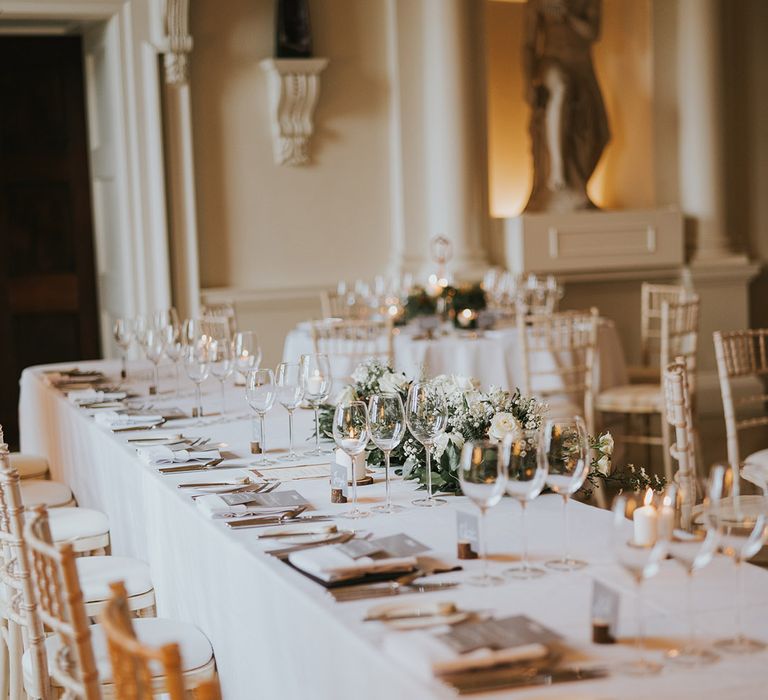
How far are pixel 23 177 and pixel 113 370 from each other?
10.3 feet

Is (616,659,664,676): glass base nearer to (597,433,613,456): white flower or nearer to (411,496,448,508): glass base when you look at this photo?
(411,496,448,508): glass base

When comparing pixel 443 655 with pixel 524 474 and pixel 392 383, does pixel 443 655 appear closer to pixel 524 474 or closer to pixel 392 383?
pixel 524 474

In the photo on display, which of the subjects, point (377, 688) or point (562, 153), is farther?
point (562, 153)

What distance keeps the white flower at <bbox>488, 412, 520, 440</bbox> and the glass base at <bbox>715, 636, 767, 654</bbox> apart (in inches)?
37.0

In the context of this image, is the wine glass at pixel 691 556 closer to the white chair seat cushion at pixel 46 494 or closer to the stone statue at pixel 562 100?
the white chair seat cushion at pixel 46 494

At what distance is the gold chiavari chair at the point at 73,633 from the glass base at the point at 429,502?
1.71 ft

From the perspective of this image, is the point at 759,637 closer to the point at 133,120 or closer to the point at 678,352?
the point at 678,352

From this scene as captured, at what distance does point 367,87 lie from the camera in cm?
788

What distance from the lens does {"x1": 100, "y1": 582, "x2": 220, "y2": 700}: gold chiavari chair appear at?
1.29m

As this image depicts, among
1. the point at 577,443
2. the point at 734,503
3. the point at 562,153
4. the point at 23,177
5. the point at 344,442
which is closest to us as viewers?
the point at 734,503

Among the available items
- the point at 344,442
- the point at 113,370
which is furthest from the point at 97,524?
the point at 113,370

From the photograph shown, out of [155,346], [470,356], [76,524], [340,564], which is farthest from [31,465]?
[340,564]

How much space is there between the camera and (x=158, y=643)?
7.57 ft

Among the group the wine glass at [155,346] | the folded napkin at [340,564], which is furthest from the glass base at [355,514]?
the wine glass at [155,346]
